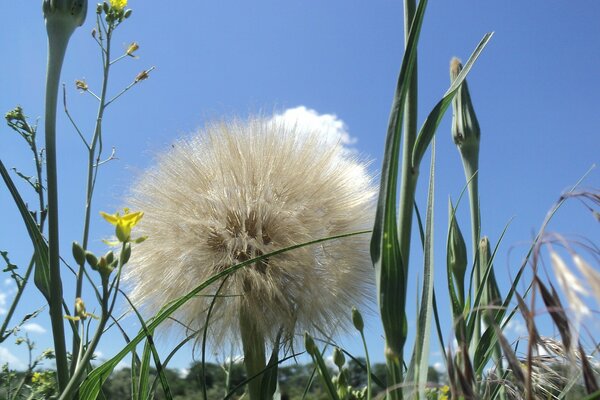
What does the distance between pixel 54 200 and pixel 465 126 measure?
881mm

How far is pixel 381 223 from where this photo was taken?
29.6 inches

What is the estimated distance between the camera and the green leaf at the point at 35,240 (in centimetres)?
83

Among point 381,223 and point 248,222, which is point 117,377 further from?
point 381,223

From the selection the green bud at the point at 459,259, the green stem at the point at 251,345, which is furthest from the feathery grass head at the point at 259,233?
the green bud at the point at 459,259

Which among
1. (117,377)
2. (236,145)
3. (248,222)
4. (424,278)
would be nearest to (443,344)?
(424,278)

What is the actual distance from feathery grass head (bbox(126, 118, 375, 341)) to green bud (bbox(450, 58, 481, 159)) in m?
0.22

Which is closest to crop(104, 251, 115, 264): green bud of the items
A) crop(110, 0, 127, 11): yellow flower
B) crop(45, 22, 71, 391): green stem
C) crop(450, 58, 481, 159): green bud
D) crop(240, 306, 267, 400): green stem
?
crop(45, 22, 71, 391): green stem

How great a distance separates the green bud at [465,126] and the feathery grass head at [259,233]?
0.71 feet

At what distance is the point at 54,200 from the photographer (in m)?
0.81

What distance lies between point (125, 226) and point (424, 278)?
37 centimetres

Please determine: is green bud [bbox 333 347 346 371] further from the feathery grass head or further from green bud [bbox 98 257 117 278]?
green bud [bbox 98 257 117 278]

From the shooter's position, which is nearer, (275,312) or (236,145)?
(275,312)

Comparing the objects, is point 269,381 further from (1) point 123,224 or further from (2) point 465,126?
(2) point 465,126

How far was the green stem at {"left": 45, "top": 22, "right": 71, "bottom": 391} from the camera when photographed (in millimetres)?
771
